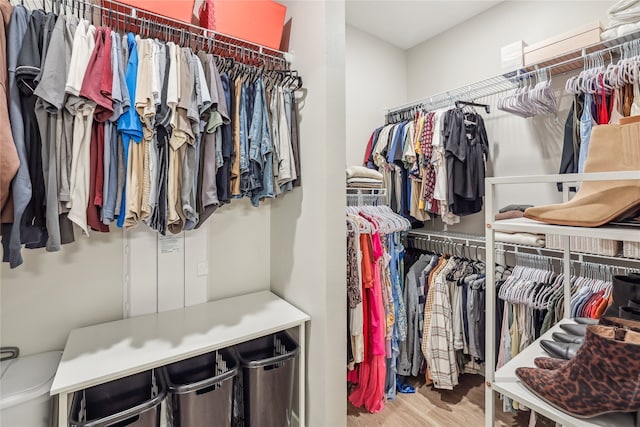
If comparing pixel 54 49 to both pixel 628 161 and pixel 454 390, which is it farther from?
pixel 454 390

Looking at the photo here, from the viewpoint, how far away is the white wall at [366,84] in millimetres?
2895

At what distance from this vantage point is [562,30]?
2217 millimetres

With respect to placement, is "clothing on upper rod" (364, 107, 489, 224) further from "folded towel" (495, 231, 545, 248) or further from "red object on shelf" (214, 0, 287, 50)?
"red object on shelf" (214, 0, 287, 50)

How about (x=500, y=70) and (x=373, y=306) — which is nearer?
(x=373, y=306)

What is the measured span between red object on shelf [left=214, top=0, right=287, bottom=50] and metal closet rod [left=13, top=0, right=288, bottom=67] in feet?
0.10

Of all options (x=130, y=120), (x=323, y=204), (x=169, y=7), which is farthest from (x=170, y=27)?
(x=323, y=204)

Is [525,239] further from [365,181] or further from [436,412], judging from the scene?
[436,412]

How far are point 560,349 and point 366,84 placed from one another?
2.67m

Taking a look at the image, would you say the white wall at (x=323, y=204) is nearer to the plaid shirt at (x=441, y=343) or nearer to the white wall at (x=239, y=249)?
the white wall at (x=239, y=249)

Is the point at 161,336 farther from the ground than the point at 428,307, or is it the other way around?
the point at 161,336

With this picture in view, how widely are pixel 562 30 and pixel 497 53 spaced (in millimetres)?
435

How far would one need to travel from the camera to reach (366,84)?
2.98 meters

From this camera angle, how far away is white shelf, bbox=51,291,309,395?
115cm

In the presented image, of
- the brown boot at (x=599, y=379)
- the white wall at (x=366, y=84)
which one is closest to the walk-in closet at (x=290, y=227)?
the brown boot at (x=599, y=379)
